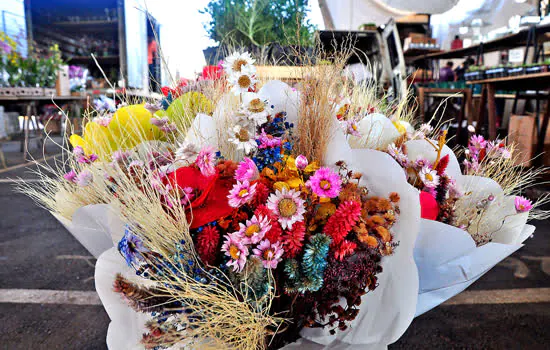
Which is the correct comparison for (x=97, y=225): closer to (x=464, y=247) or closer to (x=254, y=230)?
(x=254, y=230)

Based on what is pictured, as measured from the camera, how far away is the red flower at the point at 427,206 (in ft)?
1.89

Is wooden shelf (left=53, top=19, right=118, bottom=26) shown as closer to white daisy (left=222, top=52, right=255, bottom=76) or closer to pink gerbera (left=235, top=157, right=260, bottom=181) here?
white daisy (left=222, top=52, right=255, bottom=76)

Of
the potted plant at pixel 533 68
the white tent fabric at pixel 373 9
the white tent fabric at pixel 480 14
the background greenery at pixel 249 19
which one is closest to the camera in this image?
the background greenery at pixel 249 19

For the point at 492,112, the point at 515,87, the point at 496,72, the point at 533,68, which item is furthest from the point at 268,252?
the point at 515,87

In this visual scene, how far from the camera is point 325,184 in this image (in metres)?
0.48

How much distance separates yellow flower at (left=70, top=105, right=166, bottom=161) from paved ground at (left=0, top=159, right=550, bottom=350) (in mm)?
280

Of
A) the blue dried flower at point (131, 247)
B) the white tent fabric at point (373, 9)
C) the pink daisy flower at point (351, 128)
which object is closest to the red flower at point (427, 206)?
the pink daisy flower at point (351, 128)

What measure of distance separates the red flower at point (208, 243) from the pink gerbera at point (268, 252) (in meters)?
0.06

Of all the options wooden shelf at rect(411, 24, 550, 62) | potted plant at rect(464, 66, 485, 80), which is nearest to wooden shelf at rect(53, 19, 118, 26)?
A: wooden shelf at rect(411, 24, 550, 62)

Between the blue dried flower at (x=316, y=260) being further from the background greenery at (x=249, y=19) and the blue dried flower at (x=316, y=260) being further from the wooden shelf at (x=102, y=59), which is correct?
the wooden shelf at (x=102, y=59)

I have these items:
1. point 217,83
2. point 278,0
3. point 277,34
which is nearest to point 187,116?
point 217,83

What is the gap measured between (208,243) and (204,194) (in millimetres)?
65

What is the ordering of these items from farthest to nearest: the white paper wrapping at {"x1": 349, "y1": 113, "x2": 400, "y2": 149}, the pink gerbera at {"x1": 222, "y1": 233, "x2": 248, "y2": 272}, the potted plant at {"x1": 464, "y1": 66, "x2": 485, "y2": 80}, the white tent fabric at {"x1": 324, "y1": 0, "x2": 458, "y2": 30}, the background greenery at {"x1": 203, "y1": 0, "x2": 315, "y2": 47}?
1. the white tent fabric at {"x1": 324, "y1": 0, "x2": 458, "y2": 30}
2. the potted plant at {"x1": 464, "y1": 66, "x2": 485, "y2": 80}
3. the background greenery at {"x1": 203, "y1": 0, "x2": 315, "y2": 47}
4. the white paper wrapping at {"x1": 349, "y1": 113, "x2": 400, "y2": 149}
5. the pink gerbera at {"x1": 222, "y1": 233, "x2": 248, "y2": 272}

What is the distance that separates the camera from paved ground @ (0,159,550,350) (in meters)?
1.11
